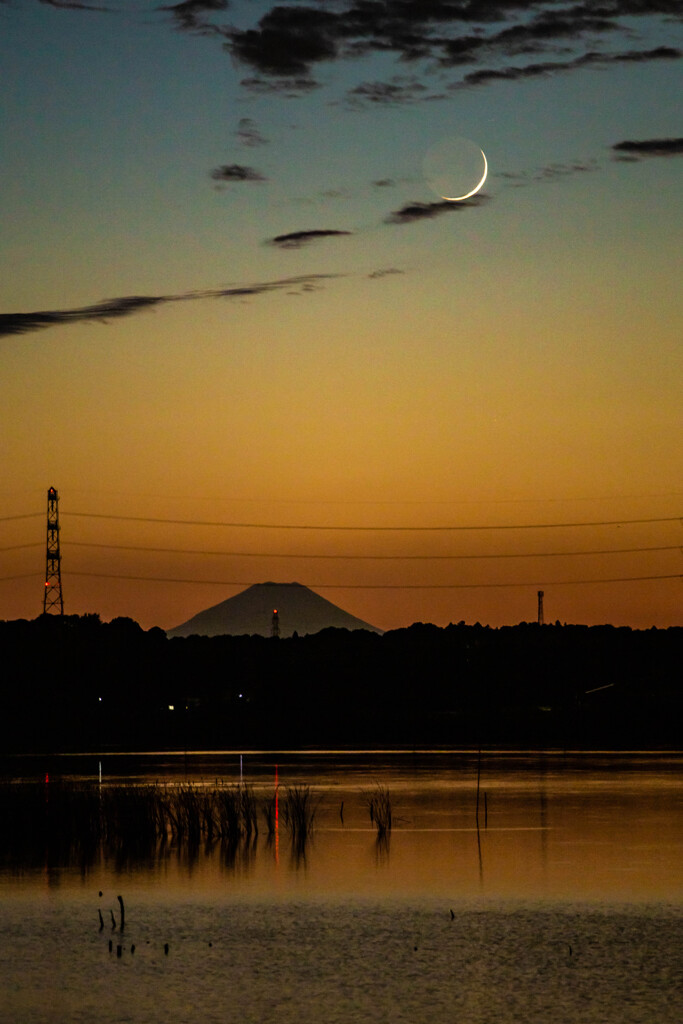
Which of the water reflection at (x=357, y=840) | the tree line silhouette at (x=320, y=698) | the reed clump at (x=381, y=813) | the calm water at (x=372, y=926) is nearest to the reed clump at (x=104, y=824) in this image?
the water reflection at (x=357, y=840)

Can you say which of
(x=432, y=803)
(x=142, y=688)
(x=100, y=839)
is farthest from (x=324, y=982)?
(x=142, y=688)

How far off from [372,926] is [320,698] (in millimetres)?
135123

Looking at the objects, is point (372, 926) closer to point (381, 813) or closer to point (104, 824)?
point (104, 824)

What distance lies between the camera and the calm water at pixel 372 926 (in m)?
22.6

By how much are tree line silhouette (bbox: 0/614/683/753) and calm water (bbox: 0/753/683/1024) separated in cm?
5923

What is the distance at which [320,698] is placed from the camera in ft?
538

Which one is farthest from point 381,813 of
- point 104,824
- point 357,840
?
point 104,824

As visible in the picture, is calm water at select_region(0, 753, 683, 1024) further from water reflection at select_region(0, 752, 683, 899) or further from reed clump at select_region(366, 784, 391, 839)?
reed clump at select_region(366, 784, 391, 839)

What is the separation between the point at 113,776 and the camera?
71.1m

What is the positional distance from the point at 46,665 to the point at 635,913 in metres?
123

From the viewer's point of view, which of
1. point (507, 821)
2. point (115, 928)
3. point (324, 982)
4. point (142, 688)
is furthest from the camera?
point (142, 688)

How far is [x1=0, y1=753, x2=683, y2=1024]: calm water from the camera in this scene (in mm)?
22609

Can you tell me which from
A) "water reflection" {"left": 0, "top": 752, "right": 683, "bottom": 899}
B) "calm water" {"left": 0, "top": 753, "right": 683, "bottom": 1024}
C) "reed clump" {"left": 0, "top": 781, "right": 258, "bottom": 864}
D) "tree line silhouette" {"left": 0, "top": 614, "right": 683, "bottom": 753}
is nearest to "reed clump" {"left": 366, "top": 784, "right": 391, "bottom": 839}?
"water reflection" {"left": 0, "top": 752, "right": 683, "bottom": 899}

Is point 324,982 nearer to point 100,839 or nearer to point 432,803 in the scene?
point 100,839
